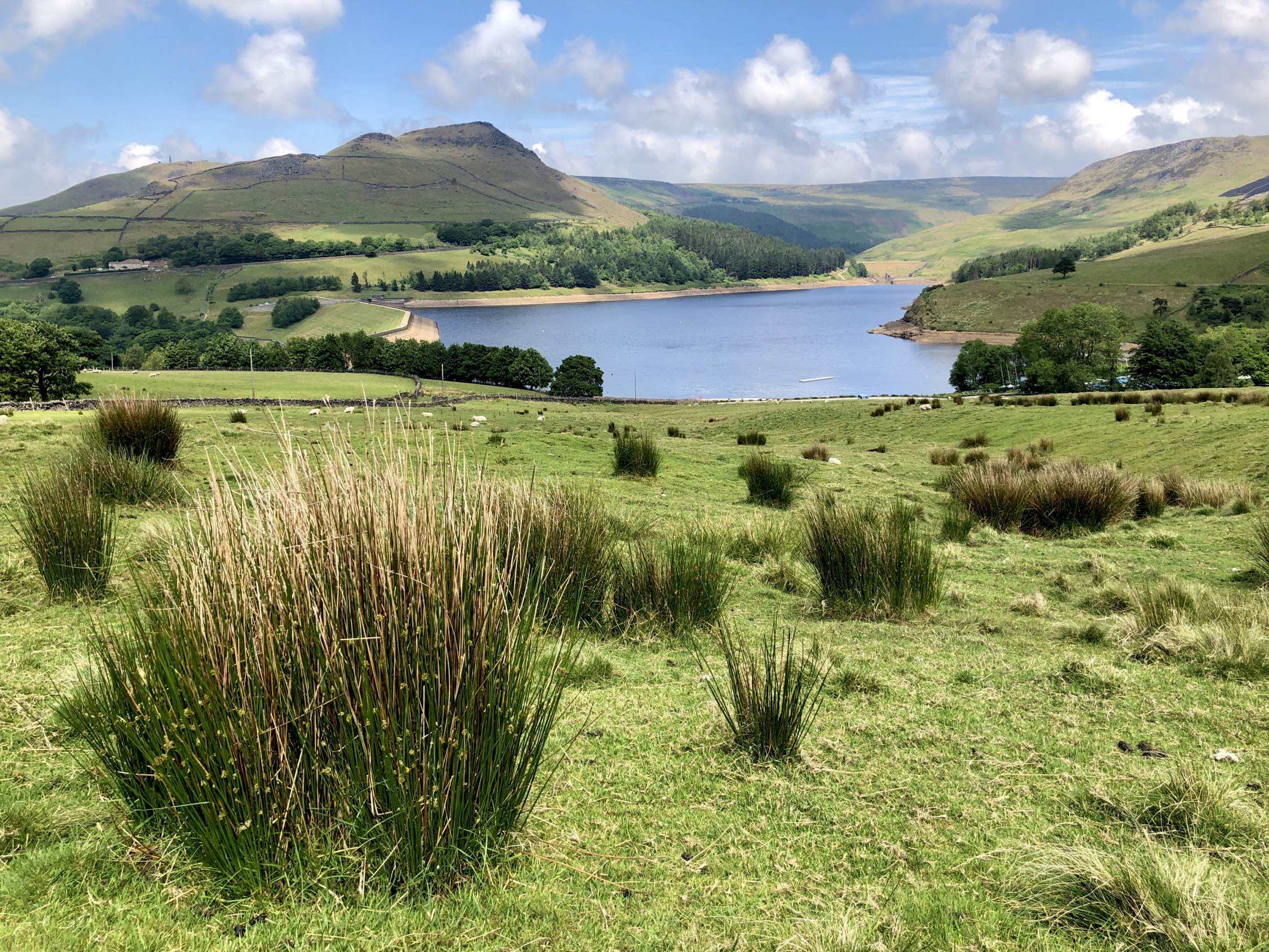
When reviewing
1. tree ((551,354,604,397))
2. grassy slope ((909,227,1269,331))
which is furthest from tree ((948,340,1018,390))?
grassy slope ((909,227,1269,331))

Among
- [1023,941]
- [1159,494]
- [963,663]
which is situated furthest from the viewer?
[1159,494]

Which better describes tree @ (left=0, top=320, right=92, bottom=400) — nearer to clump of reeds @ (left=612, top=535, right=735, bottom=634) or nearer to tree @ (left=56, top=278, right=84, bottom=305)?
clump of reeds @ (left=612, top=535, right=735, bottom=634)

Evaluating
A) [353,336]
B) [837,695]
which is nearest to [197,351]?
[353,336]

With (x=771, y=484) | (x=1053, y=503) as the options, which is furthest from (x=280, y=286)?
(x=1053, y=503)

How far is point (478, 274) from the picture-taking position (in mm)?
185000

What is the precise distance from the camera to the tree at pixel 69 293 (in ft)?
472

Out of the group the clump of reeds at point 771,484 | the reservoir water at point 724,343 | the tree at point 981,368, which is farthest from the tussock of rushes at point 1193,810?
the tree at point 981,368

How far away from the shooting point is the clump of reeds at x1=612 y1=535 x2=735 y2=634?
669cm

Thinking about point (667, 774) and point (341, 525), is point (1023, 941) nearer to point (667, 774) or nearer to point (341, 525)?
point (667, 774)

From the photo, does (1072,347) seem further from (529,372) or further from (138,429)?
(138,429)

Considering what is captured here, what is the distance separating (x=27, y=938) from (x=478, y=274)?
632 ft

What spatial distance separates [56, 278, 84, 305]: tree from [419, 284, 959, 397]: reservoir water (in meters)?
64.3

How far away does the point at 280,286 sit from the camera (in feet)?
509

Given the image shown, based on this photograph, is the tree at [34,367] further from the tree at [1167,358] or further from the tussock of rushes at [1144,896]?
the tree at [1167,358]
